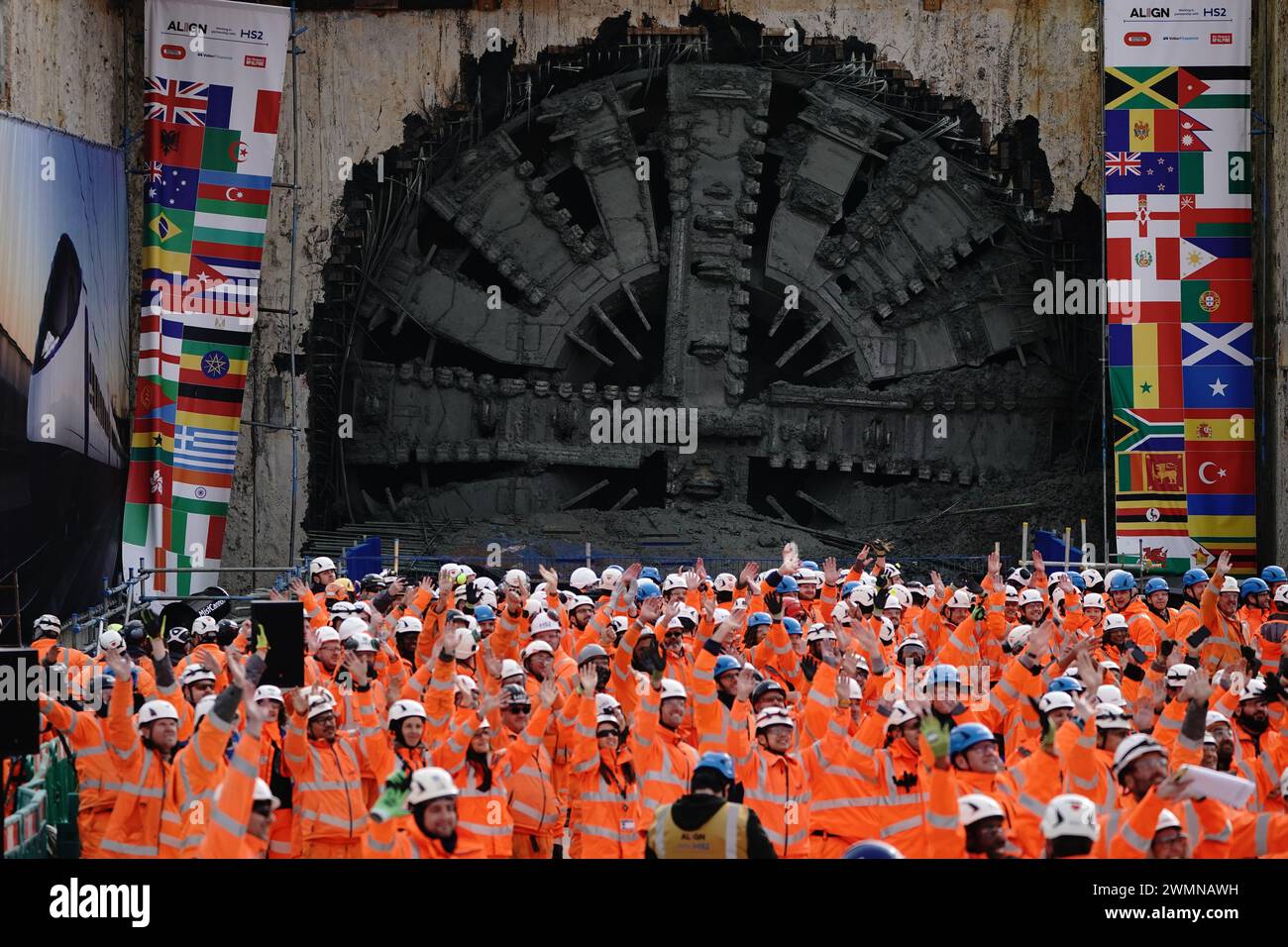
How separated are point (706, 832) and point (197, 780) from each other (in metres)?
2.88

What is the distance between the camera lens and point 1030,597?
50.4ft

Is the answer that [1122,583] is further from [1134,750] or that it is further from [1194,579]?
[1134,750]

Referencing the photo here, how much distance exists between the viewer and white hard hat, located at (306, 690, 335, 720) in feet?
30.4

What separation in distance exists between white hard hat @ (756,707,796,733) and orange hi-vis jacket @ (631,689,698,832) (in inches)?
16.4

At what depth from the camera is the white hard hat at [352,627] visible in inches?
480

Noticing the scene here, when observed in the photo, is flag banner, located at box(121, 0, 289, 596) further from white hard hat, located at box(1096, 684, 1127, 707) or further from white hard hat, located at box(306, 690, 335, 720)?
white hard hat, located at box(1096, 684, 1127, 707)

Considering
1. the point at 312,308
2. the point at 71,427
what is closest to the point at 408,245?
the point at 312,308

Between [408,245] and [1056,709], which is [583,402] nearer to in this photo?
[408,245]

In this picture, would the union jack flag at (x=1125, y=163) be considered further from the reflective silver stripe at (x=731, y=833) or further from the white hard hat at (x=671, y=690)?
the reflective silver stripe at (x=731, y=833)

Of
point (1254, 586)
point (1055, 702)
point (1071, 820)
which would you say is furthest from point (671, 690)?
point (1254, 586)

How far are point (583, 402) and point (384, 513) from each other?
3.24m

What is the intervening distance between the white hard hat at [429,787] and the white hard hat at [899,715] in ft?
9.41

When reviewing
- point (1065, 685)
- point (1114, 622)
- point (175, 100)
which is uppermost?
point (175, 100)

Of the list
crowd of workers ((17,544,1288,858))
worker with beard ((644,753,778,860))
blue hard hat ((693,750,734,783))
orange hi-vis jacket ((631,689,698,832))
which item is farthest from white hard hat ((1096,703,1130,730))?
worker with beard ((644,753,778,860))
